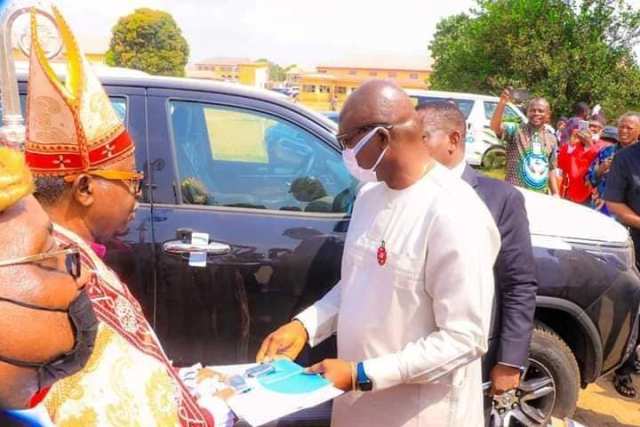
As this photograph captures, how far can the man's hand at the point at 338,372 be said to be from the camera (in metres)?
1.74

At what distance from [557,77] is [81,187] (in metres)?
17.6

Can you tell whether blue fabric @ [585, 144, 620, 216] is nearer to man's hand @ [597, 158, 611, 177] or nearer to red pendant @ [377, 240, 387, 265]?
man's hand @ [597, 158, 611, 177]

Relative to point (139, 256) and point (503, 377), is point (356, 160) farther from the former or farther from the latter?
point (139, 256)

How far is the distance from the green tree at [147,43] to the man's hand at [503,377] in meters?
46.8

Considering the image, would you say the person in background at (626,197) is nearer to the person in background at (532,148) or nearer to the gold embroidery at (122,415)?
the person in background at (532,148)

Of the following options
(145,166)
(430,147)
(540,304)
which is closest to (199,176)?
(145,166)

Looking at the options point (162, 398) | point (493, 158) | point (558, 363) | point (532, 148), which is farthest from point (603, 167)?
point (493, 158)

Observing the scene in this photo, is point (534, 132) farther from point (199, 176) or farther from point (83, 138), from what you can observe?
point (83, 138)

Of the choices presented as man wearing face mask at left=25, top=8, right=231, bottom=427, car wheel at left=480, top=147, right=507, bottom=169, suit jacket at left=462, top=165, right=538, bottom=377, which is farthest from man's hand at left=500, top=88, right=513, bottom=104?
car wheel at left=480, top=147, right=507, bottom=169

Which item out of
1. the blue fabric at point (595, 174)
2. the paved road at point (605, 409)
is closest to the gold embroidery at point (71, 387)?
the paved road at point (605, 409)

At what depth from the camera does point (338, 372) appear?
1.75m

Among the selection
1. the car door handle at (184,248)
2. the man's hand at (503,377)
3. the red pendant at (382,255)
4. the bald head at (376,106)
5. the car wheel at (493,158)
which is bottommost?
the car wheel at (493,158)

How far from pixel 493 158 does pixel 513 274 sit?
13.2 meters

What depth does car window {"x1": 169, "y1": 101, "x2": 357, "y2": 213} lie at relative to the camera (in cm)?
301
